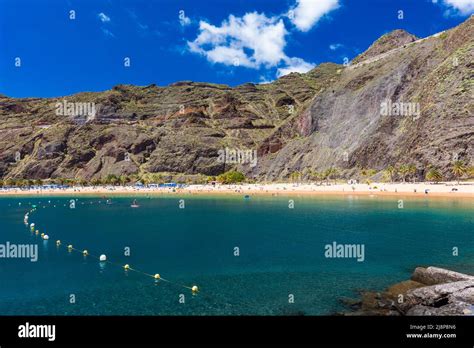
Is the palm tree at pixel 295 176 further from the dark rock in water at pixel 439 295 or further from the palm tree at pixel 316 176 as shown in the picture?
the dark rock in water at pixel 439 295

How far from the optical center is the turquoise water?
80.9ft


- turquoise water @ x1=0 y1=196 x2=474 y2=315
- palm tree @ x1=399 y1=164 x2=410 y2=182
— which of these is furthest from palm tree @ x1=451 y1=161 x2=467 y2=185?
turquoise water @ x1=0 y1=196 x2=474 y2=315

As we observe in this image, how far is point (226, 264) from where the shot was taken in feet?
115

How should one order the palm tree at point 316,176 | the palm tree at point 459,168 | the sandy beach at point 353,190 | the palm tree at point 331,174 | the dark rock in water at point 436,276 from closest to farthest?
the dark rock in water at point 436,276
the sandy beach at point 353,190
the palm tree at point 459,168
the palm tree at point 331,174
the palm tree at point 316,176

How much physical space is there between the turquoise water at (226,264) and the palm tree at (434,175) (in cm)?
4820

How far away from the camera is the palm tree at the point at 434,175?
10956 centimetres

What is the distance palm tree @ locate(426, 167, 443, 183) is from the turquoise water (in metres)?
48.2

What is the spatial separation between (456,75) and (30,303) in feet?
456

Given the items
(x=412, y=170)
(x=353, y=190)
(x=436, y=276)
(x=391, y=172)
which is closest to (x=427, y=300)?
(x=436, y=276)

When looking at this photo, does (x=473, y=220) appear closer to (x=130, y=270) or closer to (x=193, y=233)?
(x=193, y=233)

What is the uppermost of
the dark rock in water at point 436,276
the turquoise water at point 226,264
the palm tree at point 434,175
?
the palm tree at point 434,175

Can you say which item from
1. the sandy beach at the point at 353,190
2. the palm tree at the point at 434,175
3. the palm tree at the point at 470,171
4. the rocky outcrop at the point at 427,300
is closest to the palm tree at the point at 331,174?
the sandy beach at the point at 353,190

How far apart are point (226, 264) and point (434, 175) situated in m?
96.4
